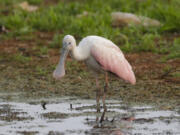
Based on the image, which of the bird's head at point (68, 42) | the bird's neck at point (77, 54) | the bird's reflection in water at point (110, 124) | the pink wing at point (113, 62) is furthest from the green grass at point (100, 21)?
the bird's reflection in water at point (110, 124)

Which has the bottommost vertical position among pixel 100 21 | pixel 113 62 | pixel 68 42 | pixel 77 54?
pixel 113 62

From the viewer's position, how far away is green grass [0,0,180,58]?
1171 centimetres

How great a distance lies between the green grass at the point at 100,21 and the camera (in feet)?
38.4

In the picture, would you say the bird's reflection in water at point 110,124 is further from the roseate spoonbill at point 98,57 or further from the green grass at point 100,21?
the green grass at point 100,21

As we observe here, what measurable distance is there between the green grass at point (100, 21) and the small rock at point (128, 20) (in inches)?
6.9

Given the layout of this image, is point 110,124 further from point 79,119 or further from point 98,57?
point 98,57

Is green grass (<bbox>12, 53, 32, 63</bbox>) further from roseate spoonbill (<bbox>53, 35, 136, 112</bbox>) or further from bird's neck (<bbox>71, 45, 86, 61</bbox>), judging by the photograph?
bird's neck (<bbox>71, 45, 86, 61</bbox>)

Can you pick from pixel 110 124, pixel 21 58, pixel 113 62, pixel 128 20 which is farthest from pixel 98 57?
pixel 128 20

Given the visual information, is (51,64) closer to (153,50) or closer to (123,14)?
(153,50)

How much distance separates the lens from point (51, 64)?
35.3 ft

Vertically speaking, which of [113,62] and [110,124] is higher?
[113,62]

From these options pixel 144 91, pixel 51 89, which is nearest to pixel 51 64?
pixel 51 89

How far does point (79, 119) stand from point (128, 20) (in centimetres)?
606

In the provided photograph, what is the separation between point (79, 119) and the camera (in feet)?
24.2
